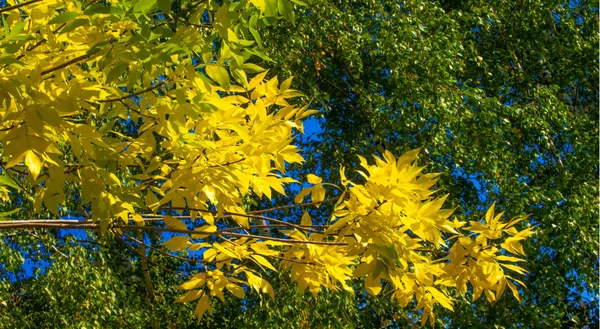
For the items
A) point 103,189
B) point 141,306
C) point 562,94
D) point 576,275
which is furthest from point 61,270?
point 562,94

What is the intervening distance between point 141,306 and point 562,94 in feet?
15.1

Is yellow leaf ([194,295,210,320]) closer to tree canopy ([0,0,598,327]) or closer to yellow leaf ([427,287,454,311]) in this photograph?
tree canopy ([0,0,598,327])

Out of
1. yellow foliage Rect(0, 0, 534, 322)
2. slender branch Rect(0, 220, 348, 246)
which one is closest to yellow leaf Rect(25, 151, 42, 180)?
yellow foliage Rect(0, 0, 534, 322)

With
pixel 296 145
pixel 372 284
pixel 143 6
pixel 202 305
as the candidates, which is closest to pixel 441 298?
pixel 372 284

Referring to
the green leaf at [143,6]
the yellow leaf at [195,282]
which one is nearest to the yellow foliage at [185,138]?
the green leaf at [143,6]

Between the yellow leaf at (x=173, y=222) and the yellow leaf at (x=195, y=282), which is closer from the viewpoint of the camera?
the yellow leaf at (x=173, y=222)

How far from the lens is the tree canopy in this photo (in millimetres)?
1205

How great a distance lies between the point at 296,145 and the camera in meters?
4.47

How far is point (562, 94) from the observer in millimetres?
7223

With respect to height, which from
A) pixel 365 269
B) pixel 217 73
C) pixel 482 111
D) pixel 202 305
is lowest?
pixel 365 269

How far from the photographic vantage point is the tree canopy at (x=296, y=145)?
3.95ft

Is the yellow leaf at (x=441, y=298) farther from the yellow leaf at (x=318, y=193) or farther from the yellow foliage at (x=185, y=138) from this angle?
the yellow leaf at (x=318, y=193)

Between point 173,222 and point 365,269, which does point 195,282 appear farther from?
point 365,269

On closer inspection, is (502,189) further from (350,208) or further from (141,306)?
(350,208)
